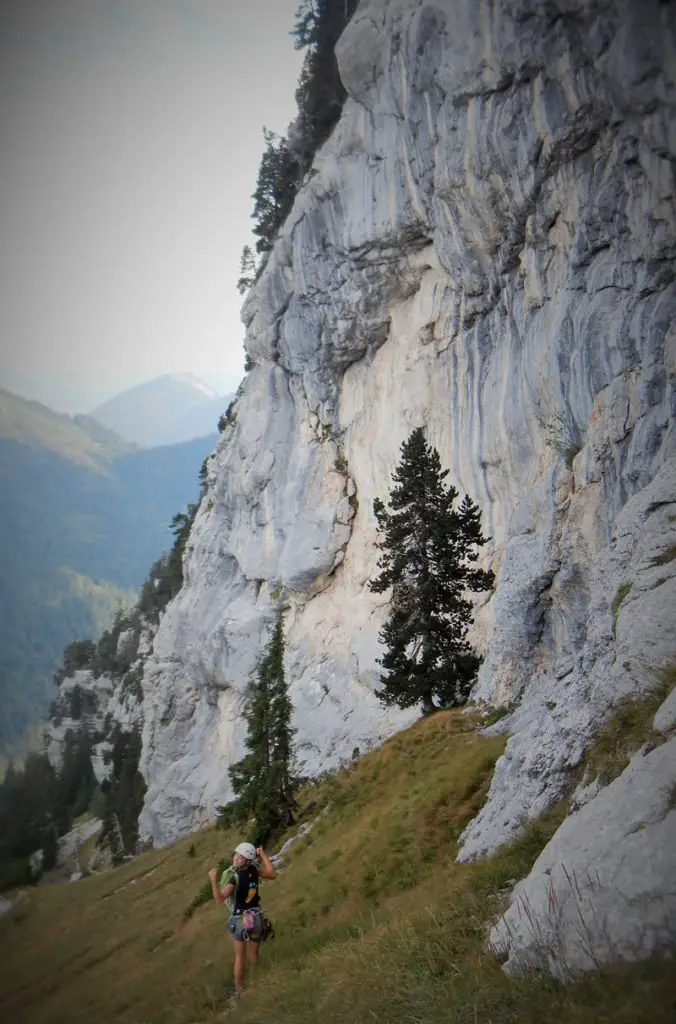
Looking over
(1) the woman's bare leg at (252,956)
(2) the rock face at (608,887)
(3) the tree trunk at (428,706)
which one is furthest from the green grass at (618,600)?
(3) the tree trunk at (428,706)

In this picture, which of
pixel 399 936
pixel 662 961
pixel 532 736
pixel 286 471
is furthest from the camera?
pixel 286 471

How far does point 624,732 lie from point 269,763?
782 inches

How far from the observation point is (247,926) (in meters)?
9.41

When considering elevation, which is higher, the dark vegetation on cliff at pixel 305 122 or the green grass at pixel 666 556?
the dark vegetation on cliff at pixel 305 122

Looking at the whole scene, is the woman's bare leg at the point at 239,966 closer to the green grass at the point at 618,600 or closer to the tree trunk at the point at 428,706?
the green grass at the point at 618,600

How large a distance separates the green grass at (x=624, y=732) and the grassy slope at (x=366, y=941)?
1088mm

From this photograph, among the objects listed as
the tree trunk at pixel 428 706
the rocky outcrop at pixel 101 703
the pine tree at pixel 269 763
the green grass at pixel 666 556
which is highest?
the green grass at pixel 666 556

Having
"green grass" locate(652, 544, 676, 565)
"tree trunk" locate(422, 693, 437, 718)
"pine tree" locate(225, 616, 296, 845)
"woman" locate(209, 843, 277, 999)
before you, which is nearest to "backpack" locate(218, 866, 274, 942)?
"woman" locate(209, 843, 277, 999)

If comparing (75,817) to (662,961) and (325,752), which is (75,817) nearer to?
(325,752)

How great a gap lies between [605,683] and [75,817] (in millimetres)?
112436

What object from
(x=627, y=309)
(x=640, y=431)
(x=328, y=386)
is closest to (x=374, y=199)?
(x=328, y=386)

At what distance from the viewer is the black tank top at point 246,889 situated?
9352 millimetres

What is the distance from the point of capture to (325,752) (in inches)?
1497

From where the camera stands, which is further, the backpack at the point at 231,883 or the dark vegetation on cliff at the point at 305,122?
the dark vegetation on cliff at the point at 305,122
